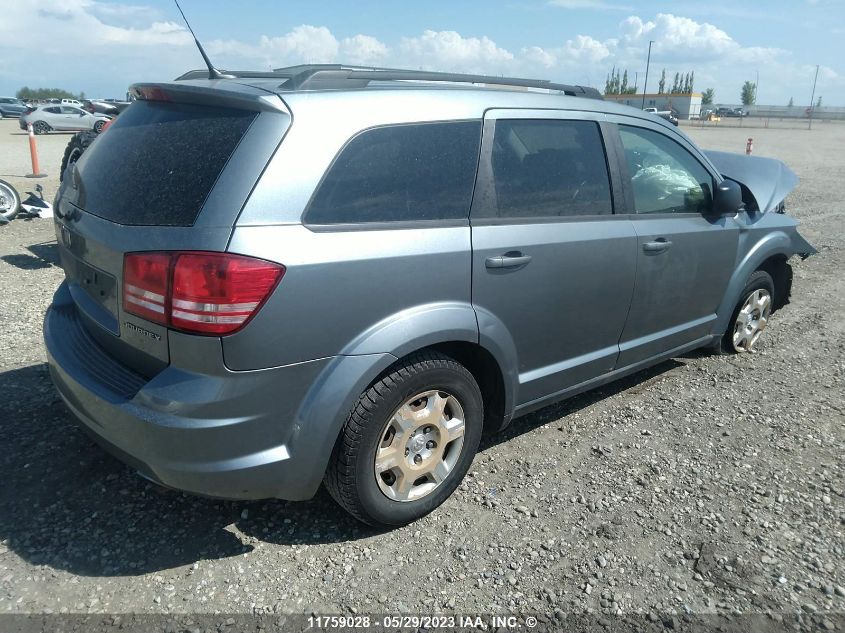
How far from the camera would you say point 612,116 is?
146 inches

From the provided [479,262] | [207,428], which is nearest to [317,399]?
[207,428]

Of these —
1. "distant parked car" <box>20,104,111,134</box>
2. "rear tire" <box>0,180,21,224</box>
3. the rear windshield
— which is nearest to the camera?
the rear windshield

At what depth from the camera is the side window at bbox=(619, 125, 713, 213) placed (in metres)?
3.80

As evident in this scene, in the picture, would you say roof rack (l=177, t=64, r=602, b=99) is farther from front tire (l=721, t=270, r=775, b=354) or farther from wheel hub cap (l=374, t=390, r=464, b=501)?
front tire (l=721, t=270, r=775, b=354)

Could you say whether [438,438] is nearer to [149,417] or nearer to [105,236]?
[149,417]

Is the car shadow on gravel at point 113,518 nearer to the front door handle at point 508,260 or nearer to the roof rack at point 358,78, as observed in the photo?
the front door handle at point 508,260

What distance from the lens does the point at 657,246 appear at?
3.77 m

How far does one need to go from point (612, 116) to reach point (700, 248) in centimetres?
108

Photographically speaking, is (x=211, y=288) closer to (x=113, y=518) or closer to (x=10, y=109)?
(x=113, y=518)

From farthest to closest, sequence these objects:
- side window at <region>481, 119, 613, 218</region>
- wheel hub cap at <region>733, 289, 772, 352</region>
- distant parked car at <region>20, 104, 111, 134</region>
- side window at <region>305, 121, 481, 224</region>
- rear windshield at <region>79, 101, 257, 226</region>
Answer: distant parked car at <region>20, 104, 111, 134</region> < wheel hub cap at <region>733, 289, 772, 352</region> < side window at <region>481, 119, 613, 218</region> < side window at <region>305, 121, 481, 224</region> < rear windshield at <region>79, 101, 257, 226</region>

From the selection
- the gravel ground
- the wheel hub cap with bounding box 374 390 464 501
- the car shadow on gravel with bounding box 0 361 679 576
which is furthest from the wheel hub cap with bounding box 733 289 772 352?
the car shadow on gravel with bounding box 0 361 679 576

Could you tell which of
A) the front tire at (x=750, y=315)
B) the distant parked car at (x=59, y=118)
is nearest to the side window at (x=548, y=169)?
the front tire at (x=750, y=315)

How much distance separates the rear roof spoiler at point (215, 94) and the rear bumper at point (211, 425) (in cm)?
92

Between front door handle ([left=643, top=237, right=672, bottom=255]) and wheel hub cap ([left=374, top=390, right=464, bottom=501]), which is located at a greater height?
front door handle ([left=643, top=237, right=672, bottom=255])
